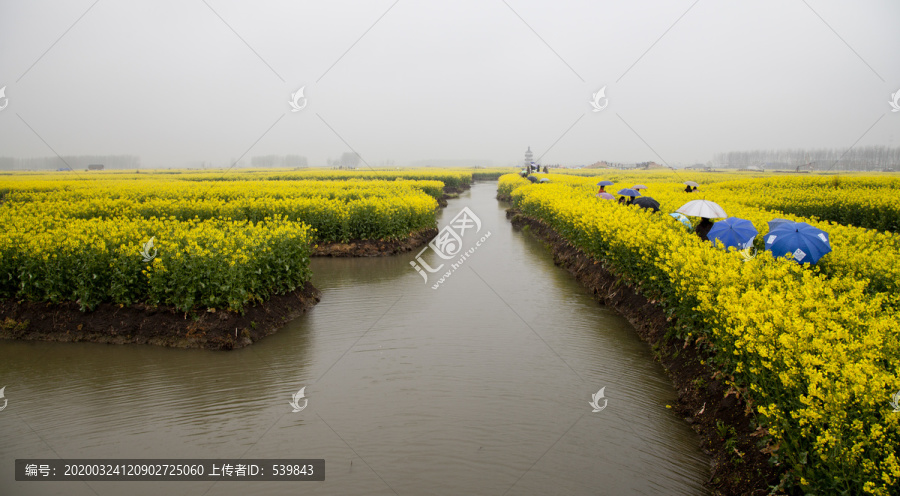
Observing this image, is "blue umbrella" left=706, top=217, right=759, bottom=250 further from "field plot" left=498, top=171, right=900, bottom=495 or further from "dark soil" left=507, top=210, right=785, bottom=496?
"dark soil" left=507, top=210, right=785, bottom=496

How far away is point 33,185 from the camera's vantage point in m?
26.1

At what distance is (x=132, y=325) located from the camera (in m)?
8.14

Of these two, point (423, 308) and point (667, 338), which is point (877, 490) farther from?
point (423, 308)

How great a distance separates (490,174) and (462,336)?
8223cm

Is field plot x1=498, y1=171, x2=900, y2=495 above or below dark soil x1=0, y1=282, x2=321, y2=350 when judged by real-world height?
above

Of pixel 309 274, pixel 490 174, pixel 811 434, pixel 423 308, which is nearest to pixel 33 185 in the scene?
pixel 309 274

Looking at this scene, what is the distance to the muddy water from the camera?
484cm

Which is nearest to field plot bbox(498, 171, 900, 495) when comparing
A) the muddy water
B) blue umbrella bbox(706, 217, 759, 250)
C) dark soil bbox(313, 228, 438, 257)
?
blue umbrella bbox(706, 217, 759, 250)

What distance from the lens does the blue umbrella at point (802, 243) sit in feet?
22.8
